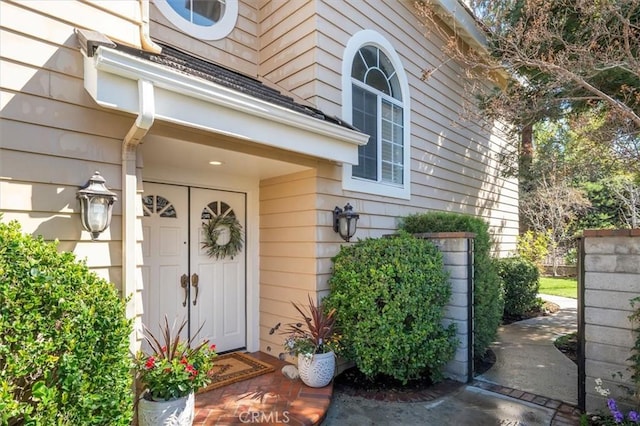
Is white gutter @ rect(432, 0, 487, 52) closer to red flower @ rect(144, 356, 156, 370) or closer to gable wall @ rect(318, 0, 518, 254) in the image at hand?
gable wall @ rect(318, 0, 518, 254)

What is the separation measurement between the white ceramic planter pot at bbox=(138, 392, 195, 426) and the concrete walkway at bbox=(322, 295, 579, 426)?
55.8 inches

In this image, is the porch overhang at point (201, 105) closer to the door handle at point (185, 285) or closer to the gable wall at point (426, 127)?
the gable wall at point (426, 127)

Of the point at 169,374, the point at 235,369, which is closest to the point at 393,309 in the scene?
the point at 235,369

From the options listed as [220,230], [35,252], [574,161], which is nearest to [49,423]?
[35,252]

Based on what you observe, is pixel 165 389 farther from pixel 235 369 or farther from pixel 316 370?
pixel 235 369

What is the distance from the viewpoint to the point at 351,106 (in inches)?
218

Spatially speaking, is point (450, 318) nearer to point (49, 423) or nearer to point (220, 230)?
point (220, 230)

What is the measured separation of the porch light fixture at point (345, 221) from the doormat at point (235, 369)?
1995 millimetres

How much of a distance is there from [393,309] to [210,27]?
15.7ft

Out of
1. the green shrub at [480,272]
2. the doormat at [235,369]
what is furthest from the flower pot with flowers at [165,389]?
the green shrub at [480,272]

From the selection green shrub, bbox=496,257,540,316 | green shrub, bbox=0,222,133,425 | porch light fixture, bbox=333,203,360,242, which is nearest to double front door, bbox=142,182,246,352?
porch light fixture, bbox=333,203,360,242

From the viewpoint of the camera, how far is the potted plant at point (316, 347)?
4.19 metres

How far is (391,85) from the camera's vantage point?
6.46 m

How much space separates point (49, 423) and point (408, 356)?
3.42 m
